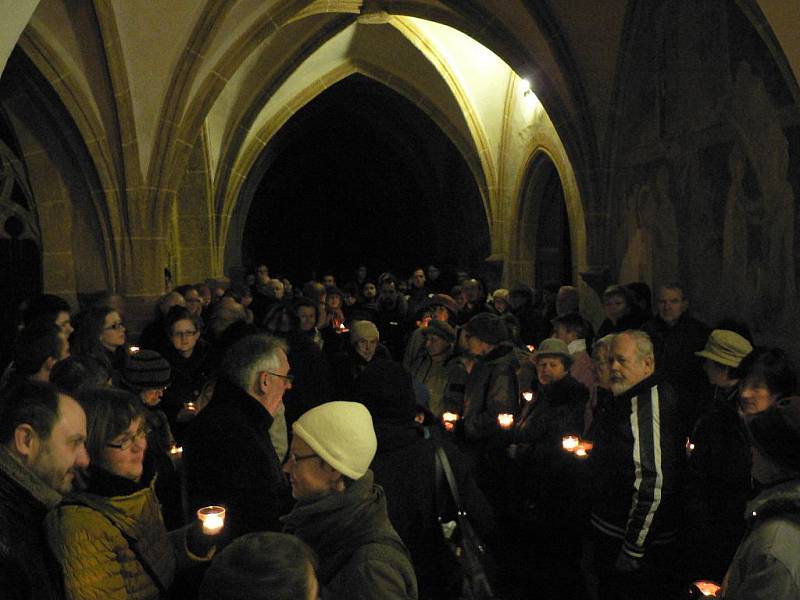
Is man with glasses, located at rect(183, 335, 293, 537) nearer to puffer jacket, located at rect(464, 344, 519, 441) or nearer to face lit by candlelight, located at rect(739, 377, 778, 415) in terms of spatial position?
puffer jacket, located at rect(464, 344, 519, 441)

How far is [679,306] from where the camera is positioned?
204 inches

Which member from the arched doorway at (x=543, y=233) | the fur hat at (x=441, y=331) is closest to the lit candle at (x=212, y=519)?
the fur hat at (x=441, y=331)

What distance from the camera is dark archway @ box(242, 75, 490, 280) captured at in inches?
662

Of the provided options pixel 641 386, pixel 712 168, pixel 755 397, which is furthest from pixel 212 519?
pixel 712 168

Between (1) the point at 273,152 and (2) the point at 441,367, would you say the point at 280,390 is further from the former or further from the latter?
(1) the point at 273,152

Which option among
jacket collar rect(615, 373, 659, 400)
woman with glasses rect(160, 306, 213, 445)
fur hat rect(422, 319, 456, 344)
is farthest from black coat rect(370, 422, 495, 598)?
woman with glasses rect(160, 306, 213, 445)

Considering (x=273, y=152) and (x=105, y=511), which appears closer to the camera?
(x=105, y=511)

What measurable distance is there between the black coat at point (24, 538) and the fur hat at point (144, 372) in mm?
1603

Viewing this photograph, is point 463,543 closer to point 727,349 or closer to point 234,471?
point 234,471

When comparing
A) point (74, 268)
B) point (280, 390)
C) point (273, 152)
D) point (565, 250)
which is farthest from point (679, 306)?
point (273, 152)

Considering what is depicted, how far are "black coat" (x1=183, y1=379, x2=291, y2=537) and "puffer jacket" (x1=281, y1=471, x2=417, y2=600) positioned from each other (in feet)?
1.81

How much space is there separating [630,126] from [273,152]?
10.1 m

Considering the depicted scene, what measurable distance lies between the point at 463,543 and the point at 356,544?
75cm

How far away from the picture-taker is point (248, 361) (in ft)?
8.79
